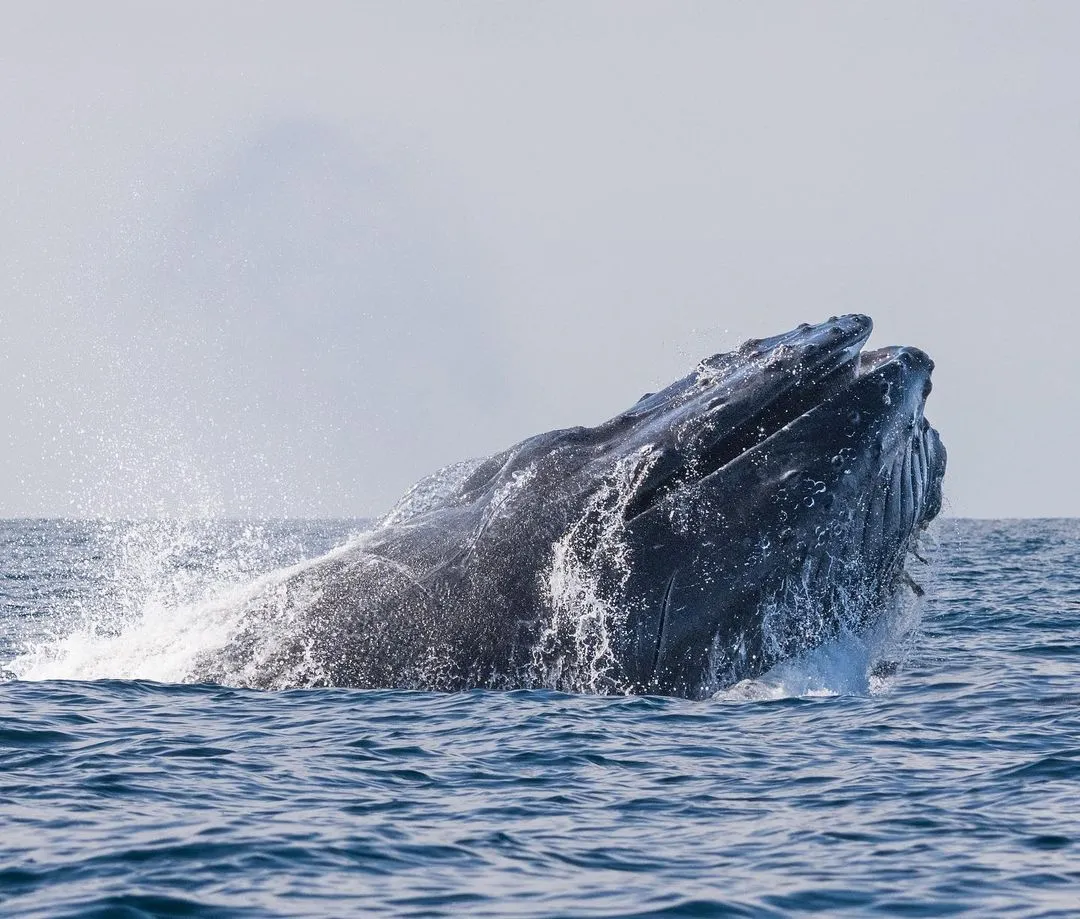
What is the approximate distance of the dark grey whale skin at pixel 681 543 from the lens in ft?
35.7

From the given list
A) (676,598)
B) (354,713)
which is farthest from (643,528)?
(354,713)

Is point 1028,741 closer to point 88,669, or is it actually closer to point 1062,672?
point 1062,672

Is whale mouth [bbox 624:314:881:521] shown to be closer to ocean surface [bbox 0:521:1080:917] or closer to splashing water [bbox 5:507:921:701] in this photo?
splashing water [bbox 5:507:921:701]

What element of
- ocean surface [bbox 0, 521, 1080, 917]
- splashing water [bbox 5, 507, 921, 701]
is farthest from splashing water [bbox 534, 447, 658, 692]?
ocean surface [bbox 0, 521, 1080, 917]

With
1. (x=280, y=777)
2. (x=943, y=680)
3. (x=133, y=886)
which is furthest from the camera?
(x=943, y=680)

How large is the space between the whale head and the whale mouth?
10 millimetres

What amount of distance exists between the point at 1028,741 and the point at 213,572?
3752cm

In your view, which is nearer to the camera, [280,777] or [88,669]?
[280,777]

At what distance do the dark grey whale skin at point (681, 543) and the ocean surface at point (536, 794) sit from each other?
1.21ft

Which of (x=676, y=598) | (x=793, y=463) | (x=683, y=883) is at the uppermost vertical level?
(x=793, y=463)

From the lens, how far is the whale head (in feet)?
35.6

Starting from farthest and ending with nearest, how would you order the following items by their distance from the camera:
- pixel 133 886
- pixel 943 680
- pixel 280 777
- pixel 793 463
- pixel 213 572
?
pixel 213 572
pixel 943 680
pixel 793 463
pixel 280 777
pixel 133 886

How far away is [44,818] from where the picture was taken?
28.6 feet

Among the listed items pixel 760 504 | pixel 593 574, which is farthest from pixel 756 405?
pixel 593 574
